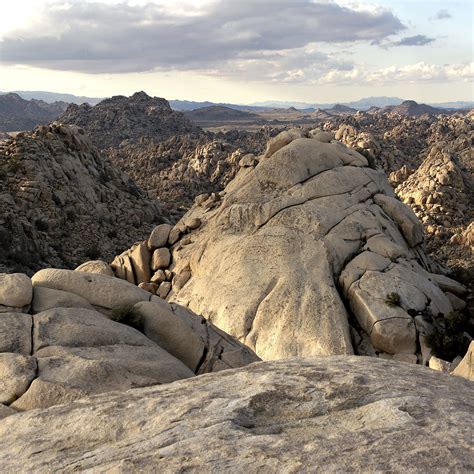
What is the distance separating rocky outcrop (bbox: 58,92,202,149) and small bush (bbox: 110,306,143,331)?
118982 mm

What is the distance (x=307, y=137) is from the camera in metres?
34.3

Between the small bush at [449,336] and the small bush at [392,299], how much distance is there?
1899mm

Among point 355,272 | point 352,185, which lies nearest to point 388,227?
point 352,185

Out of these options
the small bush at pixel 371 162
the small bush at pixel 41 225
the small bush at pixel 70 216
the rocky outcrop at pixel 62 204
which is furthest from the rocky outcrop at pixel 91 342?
the small bush at pixel 70 216

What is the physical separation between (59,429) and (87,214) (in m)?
36.7

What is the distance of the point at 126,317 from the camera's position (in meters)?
14.9

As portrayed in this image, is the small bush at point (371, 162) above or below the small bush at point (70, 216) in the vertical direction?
above

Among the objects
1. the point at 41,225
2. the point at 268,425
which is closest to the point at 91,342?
the point at 268,425

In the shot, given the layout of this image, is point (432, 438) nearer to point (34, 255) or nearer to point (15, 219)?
point (34, 255)

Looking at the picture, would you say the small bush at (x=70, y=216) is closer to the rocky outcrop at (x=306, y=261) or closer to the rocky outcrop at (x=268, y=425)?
the rocky outcrop at (x=306, y=261)

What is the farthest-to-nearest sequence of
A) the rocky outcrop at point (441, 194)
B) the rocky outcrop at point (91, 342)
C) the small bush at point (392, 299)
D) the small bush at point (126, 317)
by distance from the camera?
the rocky outcrop at point (441, 194) < the small bush at point (392, 299) < the small bush at point (126, 317) < the rocky outcrop at point (91, 342)

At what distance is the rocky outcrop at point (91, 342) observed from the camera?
35.3ft

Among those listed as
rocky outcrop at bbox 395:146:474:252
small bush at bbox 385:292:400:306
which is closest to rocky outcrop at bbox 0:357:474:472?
small bush at bbox 385:292:400:306

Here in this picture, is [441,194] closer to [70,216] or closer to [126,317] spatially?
[70,216]
